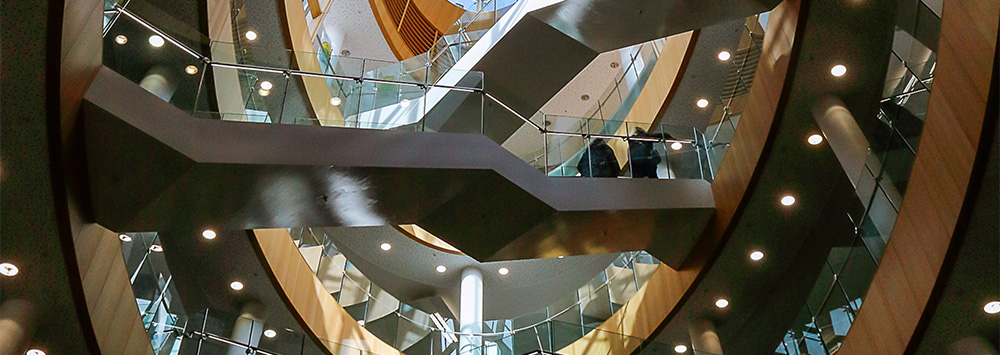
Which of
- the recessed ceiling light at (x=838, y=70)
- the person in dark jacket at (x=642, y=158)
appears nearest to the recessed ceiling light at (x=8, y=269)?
the person in dark jacket at (x=642, y=158)

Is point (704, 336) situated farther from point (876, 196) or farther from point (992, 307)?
point (992, 307)

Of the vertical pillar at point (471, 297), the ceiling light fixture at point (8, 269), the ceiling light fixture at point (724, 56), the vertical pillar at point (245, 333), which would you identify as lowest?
the ceiling light fixture at point (8, 269)

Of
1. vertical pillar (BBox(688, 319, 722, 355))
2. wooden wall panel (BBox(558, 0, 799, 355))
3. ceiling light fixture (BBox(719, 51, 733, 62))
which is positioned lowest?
vertical pillar (BBox(688, 319, 722, 355))

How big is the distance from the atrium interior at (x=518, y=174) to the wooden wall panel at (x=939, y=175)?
0.08 ft

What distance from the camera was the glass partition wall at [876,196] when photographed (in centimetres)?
661

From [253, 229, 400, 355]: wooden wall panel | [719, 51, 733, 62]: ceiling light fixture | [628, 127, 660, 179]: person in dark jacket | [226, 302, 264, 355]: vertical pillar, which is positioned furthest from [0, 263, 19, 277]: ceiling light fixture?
[719, 51, 733, 62]: ceiling light fixture

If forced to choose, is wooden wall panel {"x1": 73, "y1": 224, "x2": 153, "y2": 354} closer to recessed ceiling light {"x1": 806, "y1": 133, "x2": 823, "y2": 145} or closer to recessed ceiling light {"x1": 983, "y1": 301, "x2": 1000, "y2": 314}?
recessed ceiling light {"x1": 806, "y1": 133, "x2": 823, "y2": 145}

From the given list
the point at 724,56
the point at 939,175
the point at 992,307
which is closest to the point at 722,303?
the point at 724,56

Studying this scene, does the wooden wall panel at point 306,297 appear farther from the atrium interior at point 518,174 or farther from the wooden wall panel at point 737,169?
the wooden wall panel at point 737,169

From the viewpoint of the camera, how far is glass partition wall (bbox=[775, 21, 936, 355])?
6.61m

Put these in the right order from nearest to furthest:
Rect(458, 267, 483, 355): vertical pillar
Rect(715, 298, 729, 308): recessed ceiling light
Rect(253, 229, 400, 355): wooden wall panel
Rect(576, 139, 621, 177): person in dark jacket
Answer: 1. Rect(576, 139, 621, 177): person in dark jacket
2. Rect(715, 298, 729, 308): recessed ceiling light
3. Rect(253, 229, 400, 355): wooden wall panel
4. Rect(458, 267, 483, 355): vertical pillar

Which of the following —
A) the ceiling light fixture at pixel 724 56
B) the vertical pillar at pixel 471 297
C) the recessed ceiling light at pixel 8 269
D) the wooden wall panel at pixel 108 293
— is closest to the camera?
the recessed ceiling light at pixel 8 269

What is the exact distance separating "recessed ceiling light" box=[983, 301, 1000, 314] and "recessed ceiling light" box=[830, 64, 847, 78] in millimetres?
2780

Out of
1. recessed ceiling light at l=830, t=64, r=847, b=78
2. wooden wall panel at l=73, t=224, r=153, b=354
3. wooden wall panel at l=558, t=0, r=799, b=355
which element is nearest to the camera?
wooden wall panel at l=73, t=224, r=153, b=354
